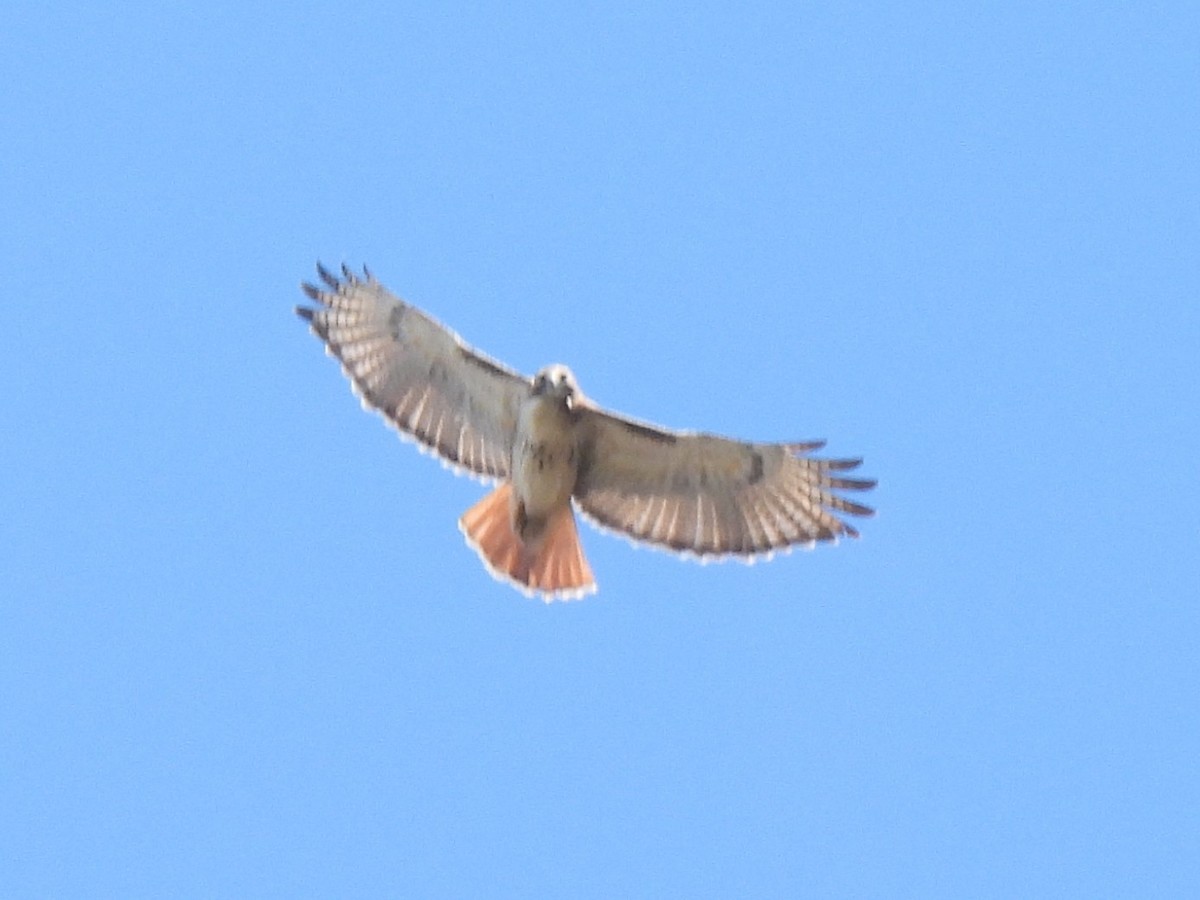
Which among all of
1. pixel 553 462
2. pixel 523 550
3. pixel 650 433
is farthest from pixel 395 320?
pixel 650 433

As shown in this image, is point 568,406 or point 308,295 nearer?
point 568,406

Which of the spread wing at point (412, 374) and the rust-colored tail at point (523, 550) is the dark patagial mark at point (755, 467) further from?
the spread wing at point (412, 374)

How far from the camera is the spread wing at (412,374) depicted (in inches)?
565

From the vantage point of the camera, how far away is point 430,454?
14.7 meters

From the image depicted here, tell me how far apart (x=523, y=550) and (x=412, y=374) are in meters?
1.47

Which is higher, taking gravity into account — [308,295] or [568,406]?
[308,295]

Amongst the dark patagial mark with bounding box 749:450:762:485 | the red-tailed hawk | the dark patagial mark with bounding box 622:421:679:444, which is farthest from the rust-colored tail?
the dark patagial mark with bounding box 749:450:762:485

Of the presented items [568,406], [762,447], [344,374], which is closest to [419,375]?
[344,374]

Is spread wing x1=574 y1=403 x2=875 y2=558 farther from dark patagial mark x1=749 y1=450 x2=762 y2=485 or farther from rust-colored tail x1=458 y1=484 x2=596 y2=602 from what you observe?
rust-colored tail x1=458 y1=484 x2=596 y2=602

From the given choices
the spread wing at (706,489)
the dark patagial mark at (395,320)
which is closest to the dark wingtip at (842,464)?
the spread wing at (706,489)

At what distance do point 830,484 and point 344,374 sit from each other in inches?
134

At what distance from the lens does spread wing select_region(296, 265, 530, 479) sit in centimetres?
1435

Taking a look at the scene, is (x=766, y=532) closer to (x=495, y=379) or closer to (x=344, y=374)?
(x=495, y=379)

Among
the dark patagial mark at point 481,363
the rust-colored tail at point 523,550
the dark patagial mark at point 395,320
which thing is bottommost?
the rust-colored tail at point 523,550
